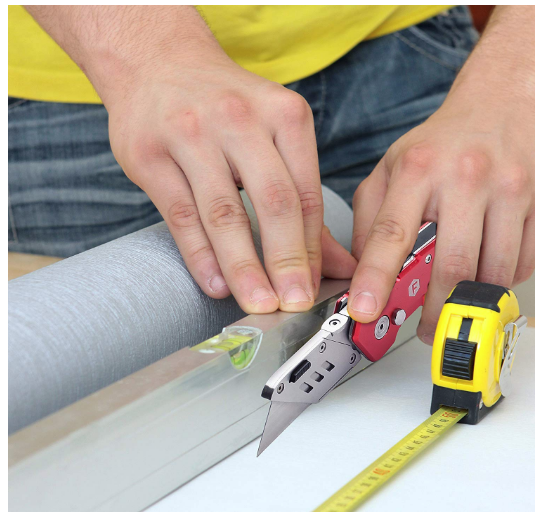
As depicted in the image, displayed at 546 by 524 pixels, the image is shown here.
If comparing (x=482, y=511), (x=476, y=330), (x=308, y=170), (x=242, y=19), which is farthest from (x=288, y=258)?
(x=242, y=19)

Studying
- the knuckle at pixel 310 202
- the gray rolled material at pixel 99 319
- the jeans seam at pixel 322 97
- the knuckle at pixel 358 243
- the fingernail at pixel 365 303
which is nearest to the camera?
the gray rolled material at pixel 99 319

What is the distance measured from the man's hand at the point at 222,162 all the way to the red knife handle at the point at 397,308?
0.27 ft

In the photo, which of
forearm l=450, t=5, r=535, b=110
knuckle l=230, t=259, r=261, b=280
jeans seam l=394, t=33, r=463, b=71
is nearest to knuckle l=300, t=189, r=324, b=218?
knuckle l=230, t=259, r=261, b=280

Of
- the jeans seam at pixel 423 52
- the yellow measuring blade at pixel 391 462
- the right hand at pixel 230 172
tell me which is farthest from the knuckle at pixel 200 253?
the jeans seam at pixel 423 52

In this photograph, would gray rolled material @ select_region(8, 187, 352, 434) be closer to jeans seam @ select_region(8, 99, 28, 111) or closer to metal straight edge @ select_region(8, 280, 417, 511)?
metal straight edge @ select_region(8, 280, 417, 511)

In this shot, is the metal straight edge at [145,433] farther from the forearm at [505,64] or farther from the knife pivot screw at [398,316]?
the forearm at [505,64]

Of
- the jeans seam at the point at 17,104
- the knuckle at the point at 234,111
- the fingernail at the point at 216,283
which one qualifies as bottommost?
the fingernail at the point at 216,283

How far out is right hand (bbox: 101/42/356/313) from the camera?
785 mm

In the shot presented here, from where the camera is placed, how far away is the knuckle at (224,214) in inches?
31.1

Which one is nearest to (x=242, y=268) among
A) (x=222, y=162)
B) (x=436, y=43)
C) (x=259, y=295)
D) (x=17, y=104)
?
(x=259, y=295)

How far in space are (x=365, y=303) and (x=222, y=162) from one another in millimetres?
263

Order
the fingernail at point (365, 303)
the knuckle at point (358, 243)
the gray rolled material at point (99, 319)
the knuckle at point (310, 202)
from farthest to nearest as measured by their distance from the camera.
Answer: the knuckle at point (358, 243) < the knuckle at point (310, 202) < the fingernail at point (365, 303) < the gray rolled material at point (99, 319)
